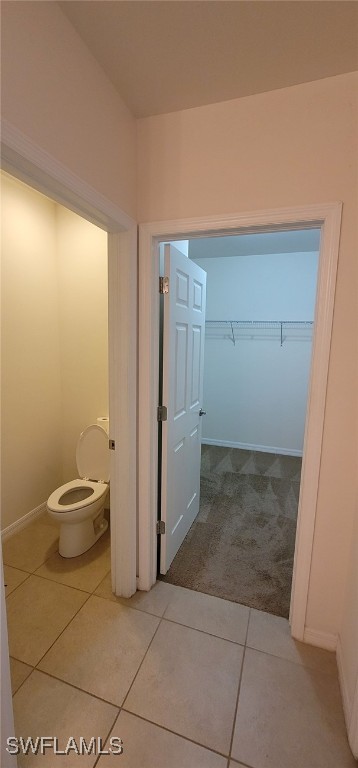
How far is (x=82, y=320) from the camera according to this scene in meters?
2.35

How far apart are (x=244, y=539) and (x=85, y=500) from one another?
3.90ft

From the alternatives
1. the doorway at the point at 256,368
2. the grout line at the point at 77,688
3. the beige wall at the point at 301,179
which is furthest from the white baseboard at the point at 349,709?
the doorway at the point at 256,368

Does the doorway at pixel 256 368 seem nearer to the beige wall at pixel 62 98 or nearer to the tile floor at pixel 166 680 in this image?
the tile floor at pixel 166 680

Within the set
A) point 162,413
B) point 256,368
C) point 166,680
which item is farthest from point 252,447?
point 166,680

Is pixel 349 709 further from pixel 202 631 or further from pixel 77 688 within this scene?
pixel 77 688

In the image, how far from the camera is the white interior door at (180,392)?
1648 mm

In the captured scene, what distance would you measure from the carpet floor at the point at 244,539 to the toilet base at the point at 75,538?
584 mm

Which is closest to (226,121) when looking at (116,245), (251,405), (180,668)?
(116,245)

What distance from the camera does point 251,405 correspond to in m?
4.09

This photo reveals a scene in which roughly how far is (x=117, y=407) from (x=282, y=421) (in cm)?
297

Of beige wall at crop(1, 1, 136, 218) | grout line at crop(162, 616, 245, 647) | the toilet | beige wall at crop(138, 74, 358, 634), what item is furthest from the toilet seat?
beige wall at crop(1, 1, 136, 218)

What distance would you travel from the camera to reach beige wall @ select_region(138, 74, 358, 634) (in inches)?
47.1

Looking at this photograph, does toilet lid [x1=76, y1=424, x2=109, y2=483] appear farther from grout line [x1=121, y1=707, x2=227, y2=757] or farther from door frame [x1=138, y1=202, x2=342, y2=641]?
grout line [x1=121, y1=707, x2=227, y2=757]

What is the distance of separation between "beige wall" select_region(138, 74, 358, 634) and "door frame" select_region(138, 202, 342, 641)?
1.4 inches
